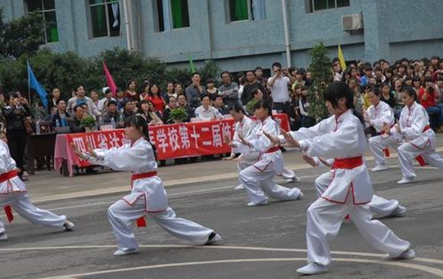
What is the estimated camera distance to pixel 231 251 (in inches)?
475

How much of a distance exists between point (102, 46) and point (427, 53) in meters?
11.8

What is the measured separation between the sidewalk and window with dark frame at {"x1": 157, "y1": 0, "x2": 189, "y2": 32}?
42.9 feet

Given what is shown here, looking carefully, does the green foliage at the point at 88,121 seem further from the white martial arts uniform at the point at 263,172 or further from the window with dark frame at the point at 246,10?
the window with dark frame at the point at 246,10

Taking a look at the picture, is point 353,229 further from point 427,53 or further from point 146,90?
point 427,53

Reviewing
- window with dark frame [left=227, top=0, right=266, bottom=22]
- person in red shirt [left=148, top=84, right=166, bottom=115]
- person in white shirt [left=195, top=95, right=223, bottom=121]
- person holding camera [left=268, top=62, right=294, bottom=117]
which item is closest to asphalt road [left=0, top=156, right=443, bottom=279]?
person in white shirt [left=195, top=95, right=223, bottom=121]

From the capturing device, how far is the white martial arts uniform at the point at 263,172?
53.7 ft

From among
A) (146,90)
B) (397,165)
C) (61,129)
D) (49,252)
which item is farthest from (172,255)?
(146,90)

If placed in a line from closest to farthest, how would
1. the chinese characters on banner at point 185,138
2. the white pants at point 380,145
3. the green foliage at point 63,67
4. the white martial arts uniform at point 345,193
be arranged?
the white martial arts uniform at point 345,193 → the white pants at point 380,145 → the chinese characters on banner at point 185,138 → the green foliage at point 63,67

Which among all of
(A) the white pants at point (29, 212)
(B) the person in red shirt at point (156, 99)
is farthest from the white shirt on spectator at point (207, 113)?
(A) the white pants at point (29, 212)

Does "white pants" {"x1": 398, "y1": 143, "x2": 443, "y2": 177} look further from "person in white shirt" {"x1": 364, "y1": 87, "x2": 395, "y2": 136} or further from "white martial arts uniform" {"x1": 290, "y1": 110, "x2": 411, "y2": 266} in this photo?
"white martial arts uniform" {"x1": 290, "y1": 110, "x2": 411, "y2": 266}

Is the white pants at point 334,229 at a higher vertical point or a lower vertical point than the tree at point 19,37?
lower

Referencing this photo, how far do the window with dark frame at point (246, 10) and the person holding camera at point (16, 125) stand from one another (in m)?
13.1

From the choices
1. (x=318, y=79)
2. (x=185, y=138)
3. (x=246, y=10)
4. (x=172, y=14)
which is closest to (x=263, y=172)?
(x=185, y=138)

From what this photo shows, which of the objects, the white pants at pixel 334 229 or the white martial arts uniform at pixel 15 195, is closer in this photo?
the white pants at pixel 334 229
